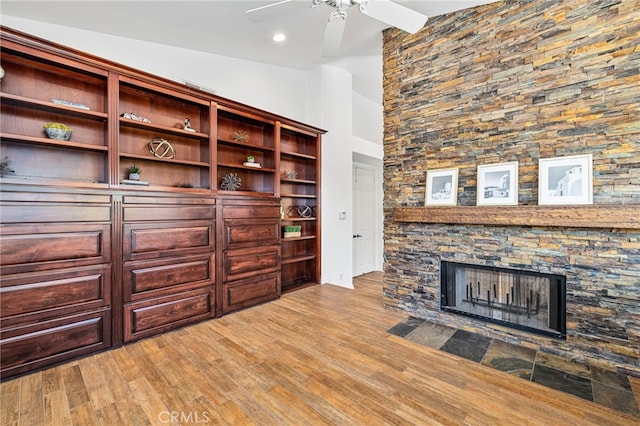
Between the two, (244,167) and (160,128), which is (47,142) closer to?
(160,128)

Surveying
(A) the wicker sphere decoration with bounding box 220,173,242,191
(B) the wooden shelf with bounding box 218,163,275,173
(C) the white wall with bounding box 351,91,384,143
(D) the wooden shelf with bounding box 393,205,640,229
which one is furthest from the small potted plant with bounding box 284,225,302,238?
(C) the white wall with bounding box 351,91,384,143

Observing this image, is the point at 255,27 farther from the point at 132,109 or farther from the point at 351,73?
the point at 351,73

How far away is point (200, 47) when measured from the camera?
11.6 ft

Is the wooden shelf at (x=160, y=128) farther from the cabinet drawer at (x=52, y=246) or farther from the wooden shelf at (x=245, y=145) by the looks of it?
the cabinet drawer at (x=52, y=246)

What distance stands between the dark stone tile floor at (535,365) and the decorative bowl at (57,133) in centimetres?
359

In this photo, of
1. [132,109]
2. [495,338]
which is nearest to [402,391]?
[495,338]

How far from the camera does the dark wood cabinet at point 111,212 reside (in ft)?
7.35

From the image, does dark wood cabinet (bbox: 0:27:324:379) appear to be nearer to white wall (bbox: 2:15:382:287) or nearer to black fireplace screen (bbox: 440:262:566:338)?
white wall (bbox: 2:15:382:287)

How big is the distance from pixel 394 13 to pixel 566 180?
2.03m

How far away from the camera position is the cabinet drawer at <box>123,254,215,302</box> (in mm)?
2742

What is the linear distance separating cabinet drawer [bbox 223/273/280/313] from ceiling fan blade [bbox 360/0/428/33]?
10.2ft

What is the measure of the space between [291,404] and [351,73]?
192 inches

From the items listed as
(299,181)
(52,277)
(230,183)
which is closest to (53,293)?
(52,277)

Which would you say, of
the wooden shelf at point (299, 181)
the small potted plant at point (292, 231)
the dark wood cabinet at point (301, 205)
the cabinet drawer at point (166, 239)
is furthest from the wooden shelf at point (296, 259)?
the cabinet drawer at point (166, 239)
